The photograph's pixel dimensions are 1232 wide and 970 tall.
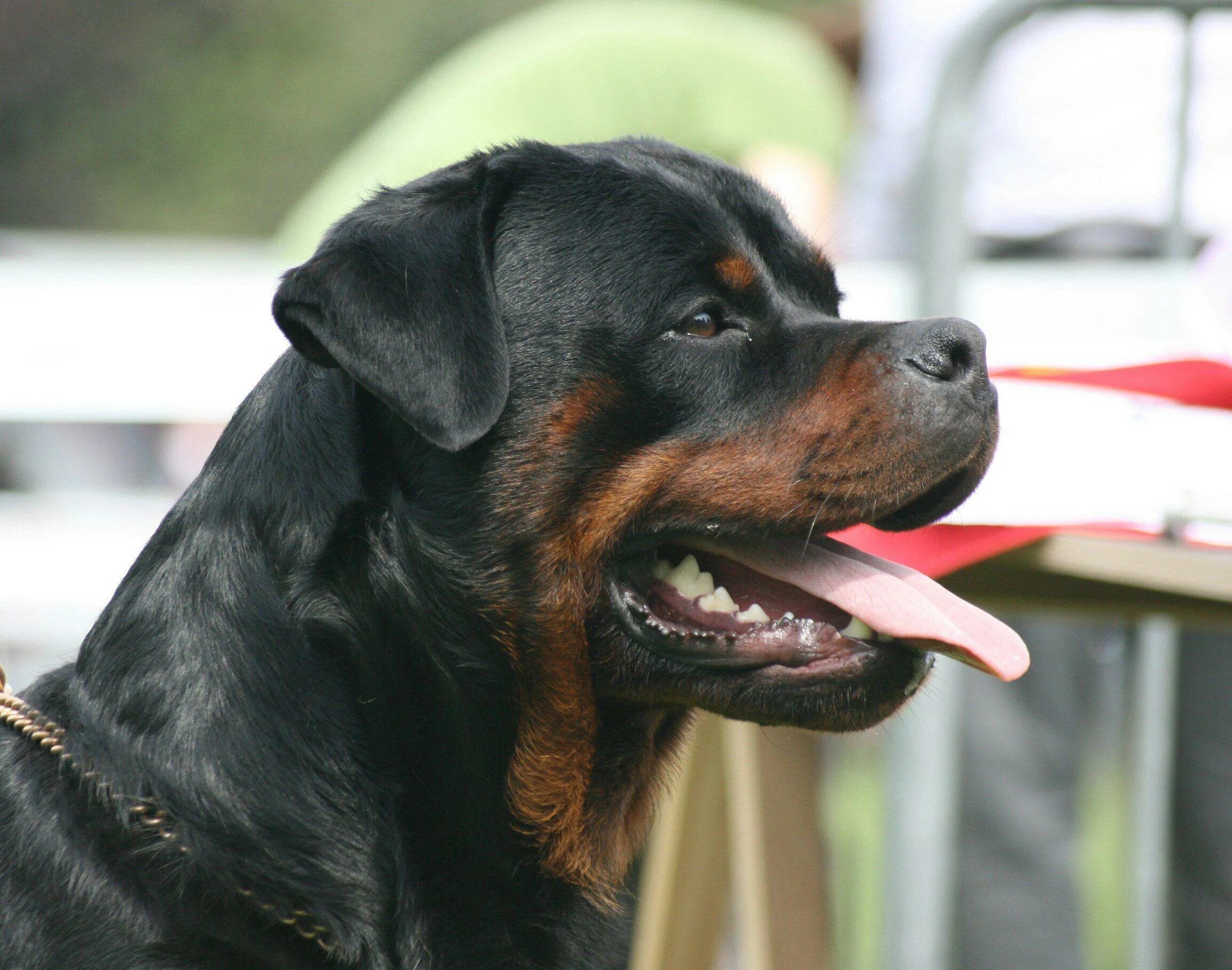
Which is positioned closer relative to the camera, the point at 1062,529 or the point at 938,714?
the point at 1062,529

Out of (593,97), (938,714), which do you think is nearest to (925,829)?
(938,714)

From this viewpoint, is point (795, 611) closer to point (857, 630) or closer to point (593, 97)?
point (857, 630)

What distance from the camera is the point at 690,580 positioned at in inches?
86.6

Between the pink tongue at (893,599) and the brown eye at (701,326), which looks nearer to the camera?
the pink tongue at (893,599)

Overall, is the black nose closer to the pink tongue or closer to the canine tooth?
the pink tongue

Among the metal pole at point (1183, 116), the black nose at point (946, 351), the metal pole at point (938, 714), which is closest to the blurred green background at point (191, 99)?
the metal pole at point (938, 714)

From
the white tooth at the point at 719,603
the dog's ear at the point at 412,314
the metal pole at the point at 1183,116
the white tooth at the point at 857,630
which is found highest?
the metal pole at the point at 1183,116

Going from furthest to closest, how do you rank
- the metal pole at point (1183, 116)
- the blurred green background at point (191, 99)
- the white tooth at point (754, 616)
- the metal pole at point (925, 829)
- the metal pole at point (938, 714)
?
1. the blurred green background at point (191, 99)
2. the metal pole at point (925, 829)
3. the metal pole at point (938, 714)
4. the metal pole at point (1183, 116)
5. the white tooth at point (754, 616)

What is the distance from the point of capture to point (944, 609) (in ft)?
6.72

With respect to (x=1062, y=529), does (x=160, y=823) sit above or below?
below

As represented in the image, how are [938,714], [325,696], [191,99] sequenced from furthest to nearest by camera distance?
[191,99], [938,714], [325,696]

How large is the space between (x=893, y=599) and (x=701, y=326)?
507mm

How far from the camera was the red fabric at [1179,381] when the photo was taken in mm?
2182

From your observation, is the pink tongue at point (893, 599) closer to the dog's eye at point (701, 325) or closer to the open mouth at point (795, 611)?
the open mouth at point (795, 611)
